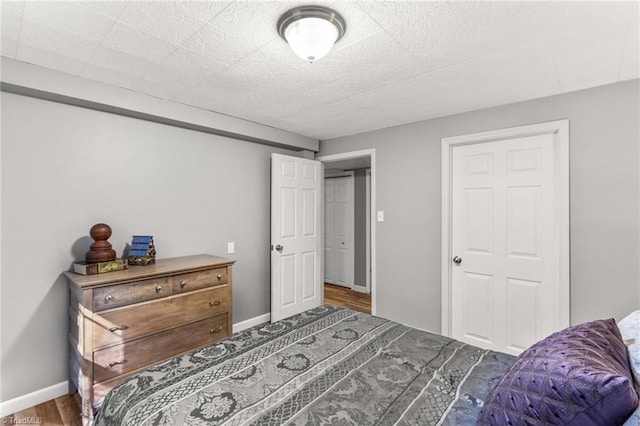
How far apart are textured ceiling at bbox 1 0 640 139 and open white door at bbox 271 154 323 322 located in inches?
42.3

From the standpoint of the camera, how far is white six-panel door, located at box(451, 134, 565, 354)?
2543 mm

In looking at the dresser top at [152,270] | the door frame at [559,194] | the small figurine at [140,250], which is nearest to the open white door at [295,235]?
the dresser top at [152,270]

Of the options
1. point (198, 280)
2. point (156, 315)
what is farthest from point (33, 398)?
point (198, 280)

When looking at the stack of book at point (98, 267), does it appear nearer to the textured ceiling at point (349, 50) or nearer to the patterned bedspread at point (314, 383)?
Answer: the patterned bedspread at point (314, 383)

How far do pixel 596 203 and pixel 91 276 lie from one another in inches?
146

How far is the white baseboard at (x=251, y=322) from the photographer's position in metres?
3.34

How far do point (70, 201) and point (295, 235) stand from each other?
2149 millimetres

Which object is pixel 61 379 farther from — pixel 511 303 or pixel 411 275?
pixel 511 303

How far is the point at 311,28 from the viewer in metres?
1.47

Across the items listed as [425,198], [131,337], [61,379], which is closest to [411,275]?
[425,198]

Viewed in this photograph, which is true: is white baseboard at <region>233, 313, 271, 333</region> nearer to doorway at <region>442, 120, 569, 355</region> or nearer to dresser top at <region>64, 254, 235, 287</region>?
dresser top at <region>64, 254, 235, 287</region>

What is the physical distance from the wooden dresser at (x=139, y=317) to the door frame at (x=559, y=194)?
210 cm

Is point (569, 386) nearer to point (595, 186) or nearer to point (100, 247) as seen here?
point (595, 186)

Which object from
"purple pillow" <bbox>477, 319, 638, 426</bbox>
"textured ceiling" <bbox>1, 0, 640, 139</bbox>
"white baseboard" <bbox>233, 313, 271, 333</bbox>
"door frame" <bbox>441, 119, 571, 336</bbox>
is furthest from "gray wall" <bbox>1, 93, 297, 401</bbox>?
"purple pillow" <bbox>477, 319, 638, 426</bbox>
